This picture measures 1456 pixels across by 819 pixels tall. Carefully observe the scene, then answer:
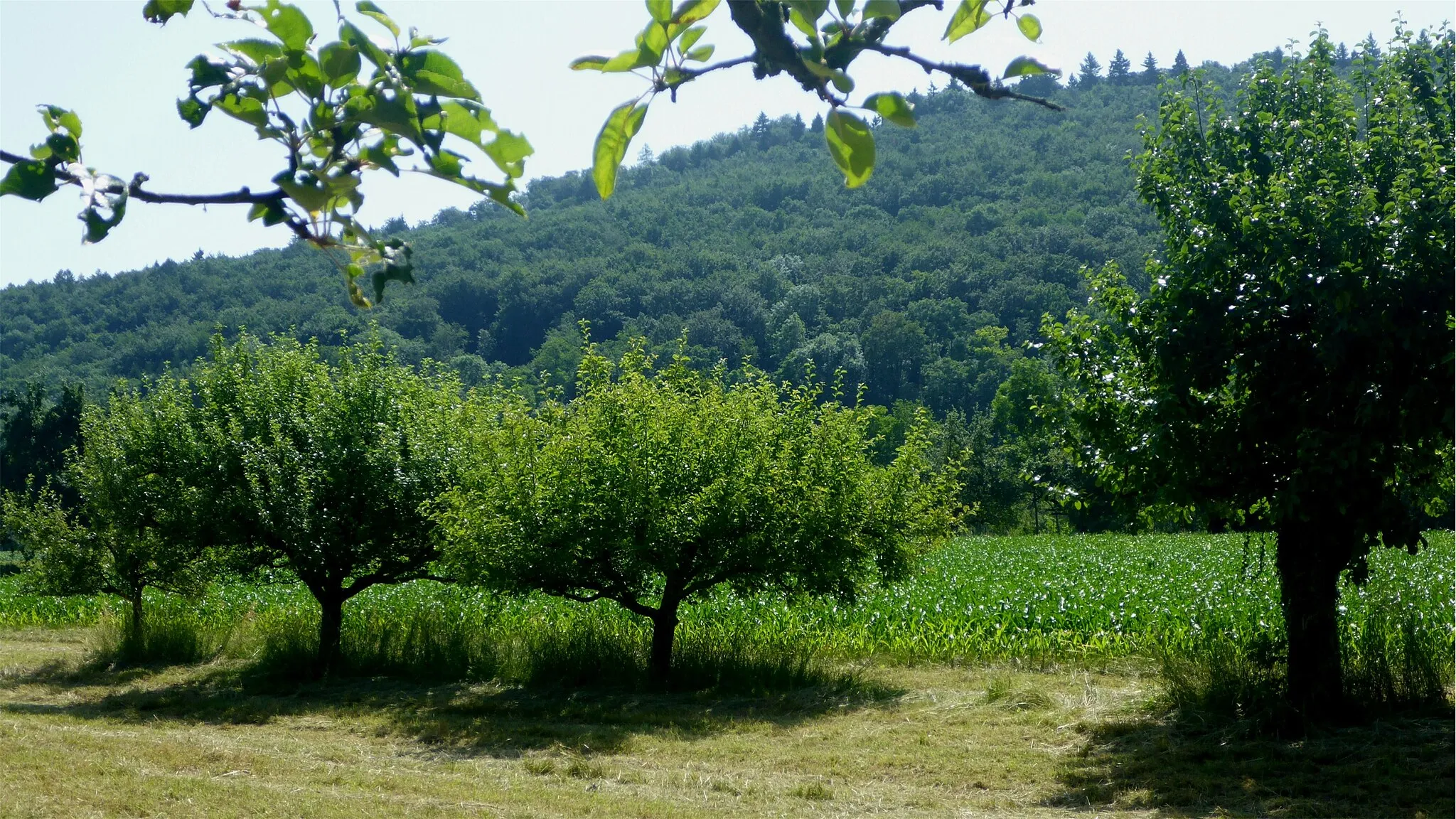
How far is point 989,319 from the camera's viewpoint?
2896 inches

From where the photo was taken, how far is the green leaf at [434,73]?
1.12 meters

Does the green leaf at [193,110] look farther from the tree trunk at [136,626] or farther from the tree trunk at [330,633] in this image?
the tree trunk at [136,626]

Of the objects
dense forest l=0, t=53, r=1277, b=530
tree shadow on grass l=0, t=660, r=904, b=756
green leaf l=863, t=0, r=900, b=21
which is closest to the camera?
green leaf l=863, t=0, r=900, b=21

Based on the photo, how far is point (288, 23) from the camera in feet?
3.63

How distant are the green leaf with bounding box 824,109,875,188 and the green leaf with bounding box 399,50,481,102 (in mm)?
393

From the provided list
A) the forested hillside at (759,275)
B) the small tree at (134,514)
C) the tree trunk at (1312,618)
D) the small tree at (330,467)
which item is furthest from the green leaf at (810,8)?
the forested hillside at (759,275)

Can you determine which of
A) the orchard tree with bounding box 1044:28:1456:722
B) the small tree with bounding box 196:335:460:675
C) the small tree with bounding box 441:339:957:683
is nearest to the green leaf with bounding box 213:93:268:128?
the orchard tree with bounding box 1044:28:1456:722

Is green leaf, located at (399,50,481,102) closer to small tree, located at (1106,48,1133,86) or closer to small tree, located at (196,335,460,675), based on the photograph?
small tree, located at (196,335,460,675)

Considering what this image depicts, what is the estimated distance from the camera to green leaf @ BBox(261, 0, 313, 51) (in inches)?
43.3

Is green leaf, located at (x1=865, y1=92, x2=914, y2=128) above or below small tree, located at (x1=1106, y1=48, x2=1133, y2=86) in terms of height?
below

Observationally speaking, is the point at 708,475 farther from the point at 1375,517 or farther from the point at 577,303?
the point at 577,303

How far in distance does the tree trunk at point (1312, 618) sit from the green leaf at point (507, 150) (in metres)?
8.78

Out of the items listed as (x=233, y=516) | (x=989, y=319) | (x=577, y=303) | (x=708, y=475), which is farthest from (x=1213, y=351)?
(x=989, y=319)

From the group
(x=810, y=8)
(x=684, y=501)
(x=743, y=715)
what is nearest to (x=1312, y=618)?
(x=743, y=715)
